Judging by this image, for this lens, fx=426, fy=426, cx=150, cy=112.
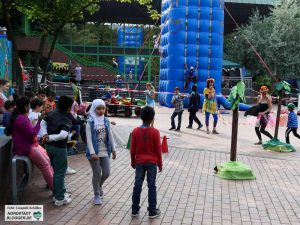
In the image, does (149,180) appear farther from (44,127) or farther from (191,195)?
(44,127)

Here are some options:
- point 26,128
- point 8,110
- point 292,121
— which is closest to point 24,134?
point 26,128

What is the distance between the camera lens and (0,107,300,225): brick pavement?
18.6 feet

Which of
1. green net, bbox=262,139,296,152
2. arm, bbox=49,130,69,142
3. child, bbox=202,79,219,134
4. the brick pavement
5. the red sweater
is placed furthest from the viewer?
child, bbox=202,79,219,134

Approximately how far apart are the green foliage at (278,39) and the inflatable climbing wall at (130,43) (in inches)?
362

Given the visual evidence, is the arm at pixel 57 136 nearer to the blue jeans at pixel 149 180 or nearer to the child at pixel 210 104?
the blue jeans at pixel 149 180

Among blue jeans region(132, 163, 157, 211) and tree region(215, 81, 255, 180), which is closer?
blue jeans region(132, 163, 157, 211)

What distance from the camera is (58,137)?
584 centimetres

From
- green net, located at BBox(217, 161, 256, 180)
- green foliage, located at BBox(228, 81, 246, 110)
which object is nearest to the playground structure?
green foliage, located at BBox(228, 81, 246, 110)

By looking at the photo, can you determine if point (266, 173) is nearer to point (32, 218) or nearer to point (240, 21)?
point (32, 218)

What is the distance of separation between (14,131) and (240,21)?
35154mm

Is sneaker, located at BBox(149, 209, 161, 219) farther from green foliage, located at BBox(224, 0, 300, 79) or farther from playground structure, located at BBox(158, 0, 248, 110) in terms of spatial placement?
green foliage, located at BBox(224, 0, 300, 79)

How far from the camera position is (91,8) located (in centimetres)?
1388

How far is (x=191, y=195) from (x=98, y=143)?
182 centimetres

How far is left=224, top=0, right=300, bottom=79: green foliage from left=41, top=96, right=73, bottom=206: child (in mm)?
28437
